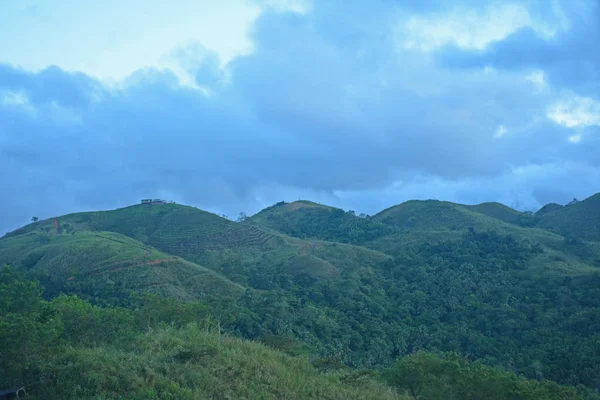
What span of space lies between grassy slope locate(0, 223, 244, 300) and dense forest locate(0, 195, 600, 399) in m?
0.33

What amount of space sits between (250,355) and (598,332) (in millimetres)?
46353

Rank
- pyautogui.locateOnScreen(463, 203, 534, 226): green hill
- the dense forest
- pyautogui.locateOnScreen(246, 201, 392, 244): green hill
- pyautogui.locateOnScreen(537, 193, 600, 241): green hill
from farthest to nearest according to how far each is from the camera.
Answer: pyautogui.locateOnScreen(463, 203, 534, 226): green hill → pyautogui.locateOnScreen(246, 201, 392, 244): green hill → pyautogui.locateOnScreen(537, 193, 600, 241): green hill → the dense forest

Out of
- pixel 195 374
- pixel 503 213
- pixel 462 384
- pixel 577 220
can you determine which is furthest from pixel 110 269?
pixel 503 213

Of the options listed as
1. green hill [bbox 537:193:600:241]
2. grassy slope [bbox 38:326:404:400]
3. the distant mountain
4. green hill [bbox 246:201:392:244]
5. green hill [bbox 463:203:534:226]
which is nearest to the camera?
grassy slope [bbox 38:326:404:400]

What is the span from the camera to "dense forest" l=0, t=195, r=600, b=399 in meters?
16.6

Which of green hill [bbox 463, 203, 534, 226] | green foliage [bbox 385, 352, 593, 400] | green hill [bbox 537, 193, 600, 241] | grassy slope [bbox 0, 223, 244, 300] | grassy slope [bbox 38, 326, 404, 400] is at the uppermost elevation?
green hill [bbox 463, 203, 534, 226]

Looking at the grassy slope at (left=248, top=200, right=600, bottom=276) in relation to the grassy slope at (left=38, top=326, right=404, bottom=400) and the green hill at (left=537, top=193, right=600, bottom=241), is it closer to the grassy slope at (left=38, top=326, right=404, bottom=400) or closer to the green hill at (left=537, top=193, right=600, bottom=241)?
the green hill at (left=537, top=193, right=600, bottom=241)

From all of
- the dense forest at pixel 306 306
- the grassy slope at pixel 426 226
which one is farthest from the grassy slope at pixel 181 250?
the grassy slope at pixel 426 226

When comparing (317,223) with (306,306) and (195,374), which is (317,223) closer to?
(306,306)

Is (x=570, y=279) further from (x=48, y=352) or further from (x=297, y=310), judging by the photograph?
(x=48, y=352)

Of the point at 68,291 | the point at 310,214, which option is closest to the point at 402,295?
the point at 68,291

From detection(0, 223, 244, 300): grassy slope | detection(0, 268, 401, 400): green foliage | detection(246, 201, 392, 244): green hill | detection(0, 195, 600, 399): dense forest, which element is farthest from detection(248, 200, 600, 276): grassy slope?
detection(0, 268, 401, 400): green foliage

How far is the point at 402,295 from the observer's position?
6944cm

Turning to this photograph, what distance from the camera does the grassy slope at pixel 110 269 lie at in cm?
5972
